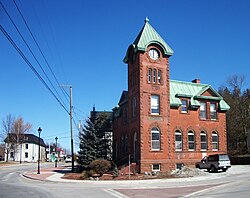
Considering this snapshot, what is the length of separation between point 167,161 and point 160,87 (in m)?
7.50

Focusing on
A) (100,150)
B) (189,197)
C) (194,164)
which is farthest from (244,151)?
(189,197)

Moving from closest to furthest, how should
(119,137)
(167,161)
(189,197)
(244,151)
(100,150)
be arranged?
(189,197)
(167,161)
(100,150)
(119,137)
(244,151)

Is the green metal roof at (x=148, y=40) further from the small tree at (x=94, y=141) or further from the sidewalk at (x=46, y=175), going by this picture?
the sidewalk at (x=46, y=175)

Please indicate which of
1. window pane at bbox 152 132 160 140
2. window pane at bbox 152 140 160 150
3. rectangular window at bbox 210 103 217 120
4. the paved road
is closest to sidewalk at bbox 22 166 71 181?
the paved road

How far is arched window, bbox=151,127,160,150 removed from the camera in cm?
3133

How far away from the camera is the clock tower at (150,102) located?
1214 inches

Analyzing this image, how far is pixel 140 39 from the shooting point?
32.3 meters

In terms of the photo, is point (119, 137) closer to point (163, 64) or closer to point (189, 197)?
point (163, 64)

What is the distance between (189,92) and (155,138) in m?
7.86

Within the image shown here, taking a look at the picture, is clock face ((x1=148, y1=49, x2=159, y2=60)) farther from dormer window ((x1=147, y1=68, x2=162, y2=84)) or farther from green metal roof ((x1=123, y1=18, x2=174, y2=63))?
dormer window ((x1=147, y1=68, x2=162, y2=84))

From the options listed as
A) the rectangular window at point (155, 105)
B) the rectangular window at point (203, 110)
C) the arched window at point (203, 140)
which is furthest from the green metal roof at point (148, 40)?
the arched window at point (203, 140)

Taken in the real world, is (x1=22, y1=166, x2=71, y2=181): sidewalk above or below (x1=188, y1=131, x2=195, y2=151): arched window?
below

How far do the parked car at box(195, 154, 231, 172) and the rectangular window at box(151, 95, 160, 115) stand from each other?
22.6 ft

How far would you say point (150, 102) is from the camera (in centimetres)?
3173
